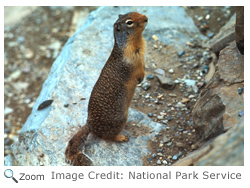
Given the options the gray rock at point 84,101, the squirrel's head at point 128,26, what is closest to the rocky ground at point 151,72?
the gray rock at point 84,101

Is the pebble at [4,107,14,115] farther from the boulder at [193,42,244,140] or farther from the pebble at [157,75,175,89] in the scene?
the boulder at [193,42,244,140]

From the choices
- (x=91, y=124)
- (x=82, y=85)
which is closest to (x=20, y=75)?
(x=82, y=85)

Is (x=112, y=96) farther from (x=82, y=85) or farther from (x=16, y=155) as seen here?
(x=16, y=155)

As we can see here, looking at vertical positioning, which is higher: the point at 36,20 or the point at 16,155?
the point at 36,20

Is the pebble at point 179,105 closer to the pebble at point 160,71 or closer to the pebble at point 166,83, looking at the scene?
the pebble at point 166,83

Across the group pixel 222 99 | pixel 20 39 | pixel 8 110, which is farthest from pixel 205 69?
pixel 20 39

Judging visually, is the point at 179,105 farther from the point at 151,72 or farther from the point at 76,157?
the point at 76,157
